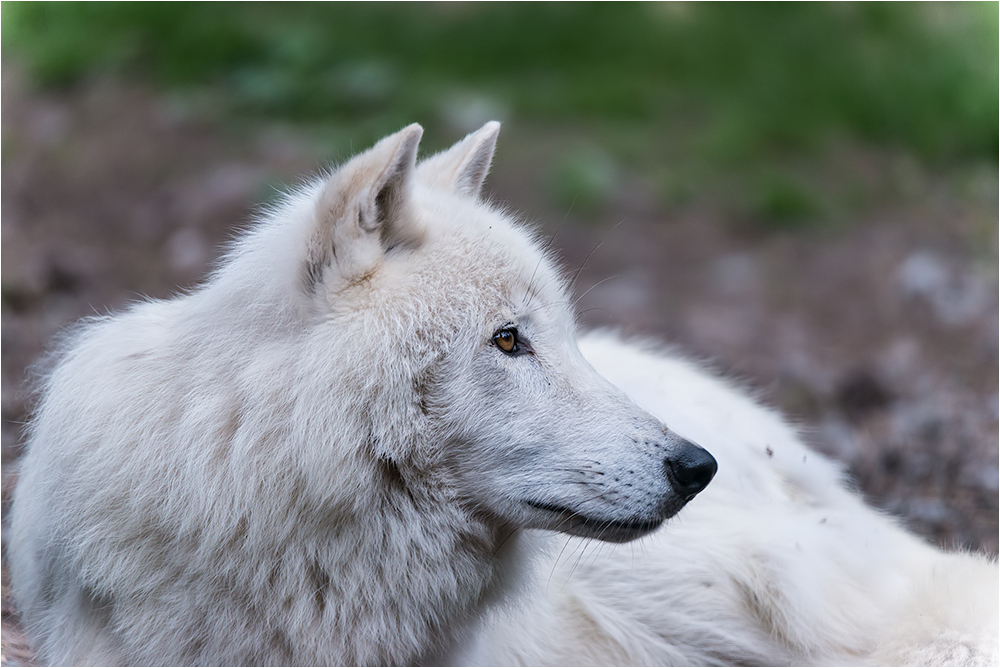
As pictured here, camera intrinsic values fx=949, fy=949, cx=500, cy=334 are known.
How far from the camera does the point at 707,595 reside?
11.8 ft

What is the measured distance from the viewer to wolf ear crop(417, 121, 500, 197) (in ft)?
10.9

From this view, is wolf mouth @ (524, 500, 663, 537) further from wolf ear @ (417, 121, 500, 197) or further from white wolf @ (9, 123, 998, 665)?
wolf ear @ (417, 121, 500, 197)

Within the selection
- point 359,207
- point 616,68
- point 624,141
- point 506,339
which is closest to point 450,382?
point 506,339

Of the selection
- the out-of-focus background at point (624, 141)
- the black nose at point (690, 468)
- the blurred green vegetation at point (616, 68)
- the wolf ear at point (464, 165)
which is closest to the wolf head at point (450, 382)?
the black nose at point (690, 468)

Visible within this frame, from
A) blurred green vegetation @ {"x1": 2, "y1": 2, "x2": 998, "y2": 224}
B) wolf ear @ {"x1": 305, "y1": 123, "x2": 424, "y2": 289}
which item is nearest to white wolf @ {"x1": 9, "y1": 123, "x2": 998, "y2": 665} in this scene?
wolf ear @ {"x1": 305, "y1": 123, "x2": 424, "y2": 289}

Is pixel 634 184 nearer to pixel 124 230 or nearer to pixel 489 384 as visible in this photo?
pixel 124 230

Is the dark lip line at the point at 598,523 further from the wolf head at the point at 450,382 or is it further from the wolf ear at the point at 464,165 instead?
the wolf ear at the point at 464,165

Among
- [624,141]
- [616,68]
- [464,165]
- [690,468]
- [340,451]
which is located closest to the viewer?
[340,451]

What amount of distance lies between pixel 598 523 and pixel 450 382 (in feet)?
1.96

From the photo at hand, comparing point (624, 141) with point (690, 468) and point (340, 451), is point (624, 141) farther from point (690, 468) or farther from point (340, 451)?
point (340, 451)

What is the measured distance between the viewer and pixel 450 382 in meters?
2.69

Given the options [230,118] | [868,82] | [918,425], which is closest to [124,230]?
[230,118]

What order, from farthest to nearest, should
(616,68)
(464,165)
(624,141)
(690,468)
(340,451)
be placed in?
(616,68)
(624,141)
(464,165)
(690,468)
(340,451)

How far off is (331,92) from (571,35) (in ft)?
10.3
